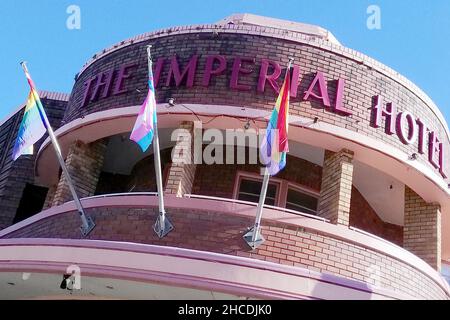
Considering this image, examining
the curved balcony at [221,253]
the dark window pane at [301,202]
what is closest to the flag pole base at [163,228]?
the curved balcony at [221,253]

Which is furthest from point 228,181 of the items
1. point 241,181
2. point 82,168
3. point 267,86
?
point 82,168

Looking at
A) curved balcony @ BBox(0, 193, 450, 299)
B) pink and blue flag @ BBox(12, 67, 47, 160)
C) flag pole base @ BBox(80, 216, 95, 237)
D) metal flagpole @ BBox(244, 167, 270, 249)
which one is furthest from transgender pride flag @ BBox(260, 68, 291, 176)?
pink and blue flag @ BBox(12, 67, 47, 160)

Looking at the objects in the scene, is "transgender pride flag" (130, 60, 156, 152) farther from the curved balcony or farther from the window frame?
the window frame

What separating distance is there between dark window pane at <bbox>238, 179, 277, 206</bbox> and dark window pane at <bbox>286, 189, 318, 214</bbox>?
29 centimetres

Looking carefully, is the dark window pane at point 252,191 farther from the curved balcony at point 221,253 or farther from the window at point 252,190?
the curved balcony at point 221,253

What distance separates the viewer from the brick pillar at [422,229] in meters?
10.3

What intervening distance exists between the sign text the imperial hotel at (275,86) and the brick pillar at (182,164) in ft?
2.57

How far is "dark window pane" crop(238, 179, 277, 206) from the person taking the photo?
10.9 metres

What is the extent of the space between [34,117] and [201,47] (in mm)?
2894

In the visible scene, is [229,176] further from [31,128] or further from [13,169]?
[13,169]

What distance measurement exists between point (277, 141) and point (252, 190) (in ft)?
9.24

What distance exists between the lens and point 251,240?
838cm

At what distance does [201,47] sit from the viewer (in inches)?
410
